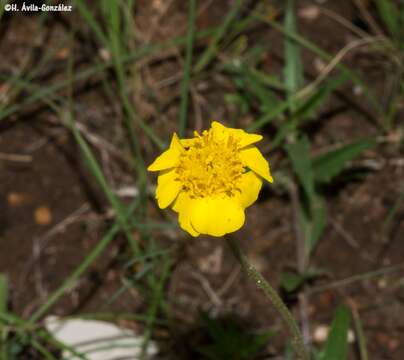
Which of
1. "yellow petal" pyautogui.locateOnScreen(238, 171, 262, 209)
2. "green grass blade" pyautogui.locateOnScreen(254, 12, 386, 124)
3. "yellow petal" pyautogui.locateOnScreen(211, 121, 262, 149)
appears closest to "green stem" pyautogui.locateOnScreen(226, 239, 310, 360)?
"yellow petal" pyautogui.locateOnScreen(238, 171, 262, 209)

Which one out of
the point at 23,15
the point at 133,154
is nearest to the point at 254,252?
the point at 133,154

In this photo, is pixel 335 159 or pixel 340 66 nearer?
pixel 335 159

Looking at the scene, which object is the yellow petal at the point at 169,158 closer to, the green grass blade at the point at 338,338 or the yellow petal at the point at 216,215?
the yellow petal at the point at 216,215

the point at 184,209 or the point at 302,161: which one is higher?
the point at 302,161

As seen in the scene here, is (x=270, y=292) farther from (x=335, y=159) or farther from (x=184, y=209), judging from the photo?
(x=335, y=159)

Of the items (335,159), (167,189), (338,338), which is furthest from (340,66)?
(167,189)

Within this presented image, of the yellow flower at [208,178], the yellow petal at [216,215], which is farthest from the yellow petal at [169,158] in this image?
the yellow petal at [216,215]

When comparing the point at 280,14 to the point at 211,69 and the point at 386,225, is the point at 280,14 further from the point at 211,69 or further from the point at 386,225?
the point at 386,225
